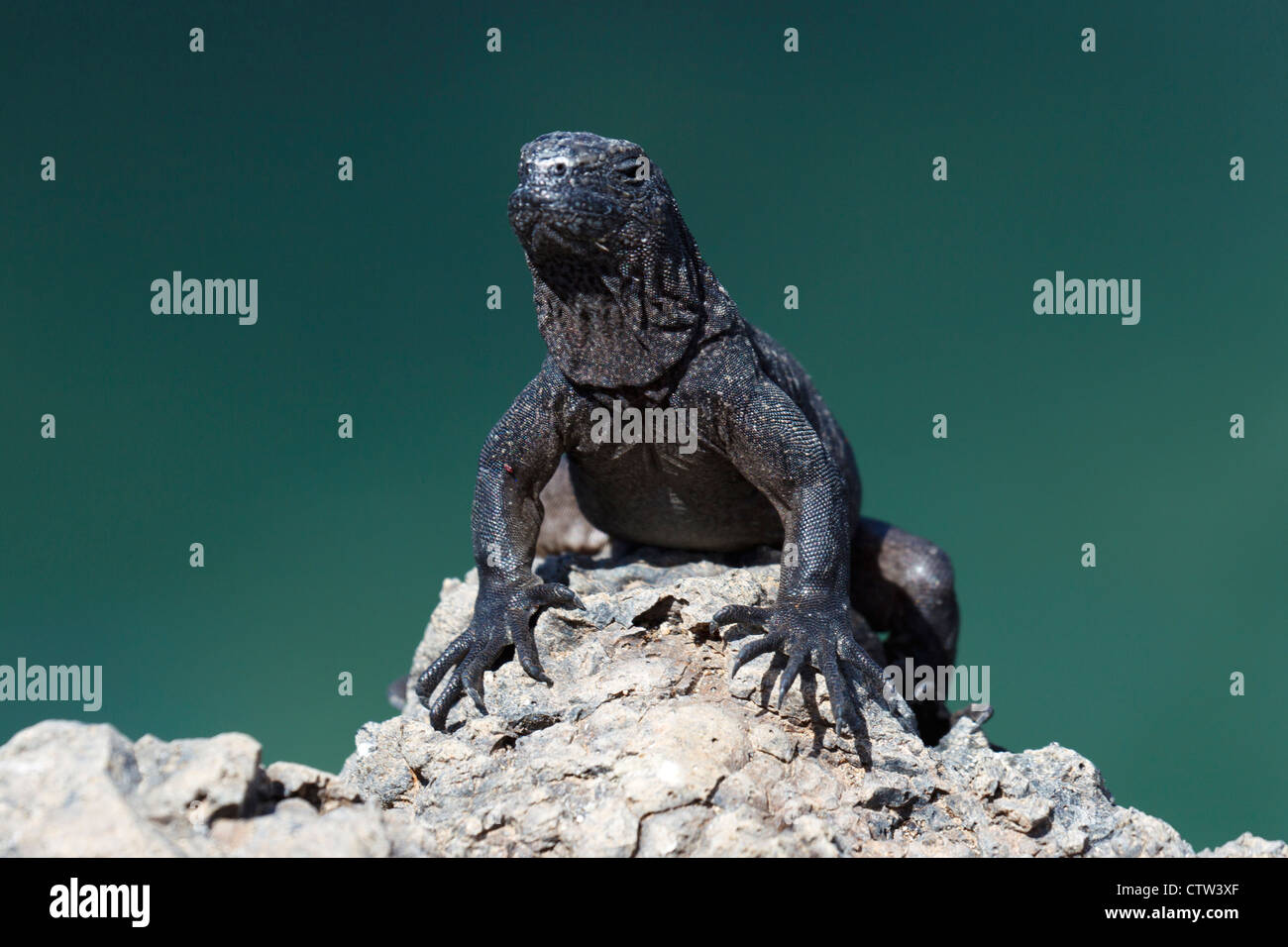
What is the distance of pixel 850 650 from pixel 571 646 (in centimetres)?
123

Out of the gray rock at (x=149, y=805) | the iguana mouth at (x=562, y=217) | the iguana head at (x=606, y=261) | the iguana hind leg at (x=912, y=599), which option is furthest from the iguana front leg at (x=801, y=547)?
the gray rock at (x=149, y=805)

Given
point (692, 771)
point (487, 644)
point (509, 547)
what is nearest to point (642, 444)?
point (509, 547)

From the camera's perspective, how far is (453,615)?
5.59 meters

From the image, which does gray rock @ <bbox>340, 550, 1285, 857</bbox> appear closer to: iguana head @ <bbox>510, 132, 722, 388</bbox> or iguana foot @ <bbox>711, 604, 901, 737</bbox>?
iguana foot @ <bbox>711, 604, 901, 737</bbox>

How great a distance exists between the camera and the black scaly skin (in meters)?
4.50

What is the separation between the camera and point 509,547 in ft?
16.7

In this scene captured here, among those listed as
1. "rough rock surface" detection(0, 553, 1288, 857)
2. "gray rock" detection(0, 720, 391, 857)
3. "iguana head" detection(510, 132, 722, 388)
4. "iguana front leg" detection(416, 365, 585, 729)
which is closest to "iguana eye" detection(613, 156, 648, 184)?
"iguana head" detection(510, 132, 722, 388)

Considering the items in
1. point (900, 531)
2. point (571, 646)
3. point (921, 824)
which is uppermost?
point (900, 531)

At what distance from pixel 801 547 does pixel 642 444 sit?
2.96 feet

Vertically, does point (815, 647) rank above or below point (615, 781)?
above

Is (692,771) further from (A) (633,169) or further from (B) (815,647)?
(A) (633,169)
